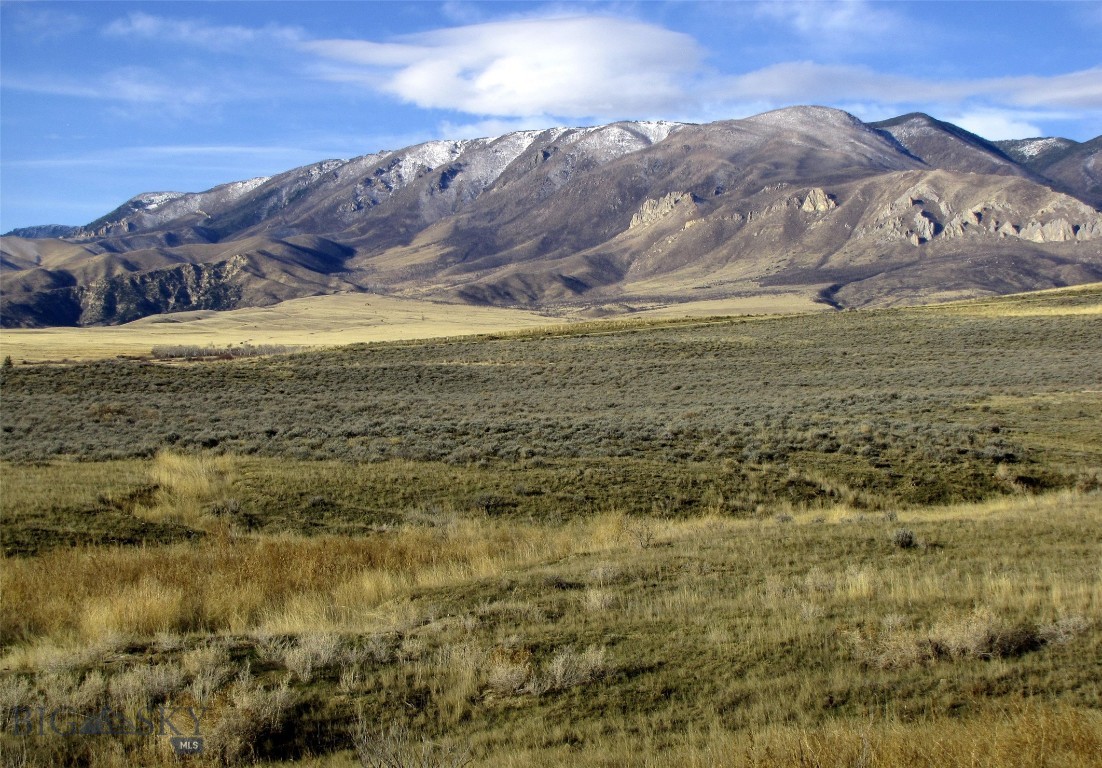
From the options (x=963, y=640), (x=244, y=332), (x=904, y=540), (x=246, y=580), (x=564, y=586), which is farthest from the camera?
(x=244, y=332)

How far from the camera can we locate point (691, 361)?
53.9 m

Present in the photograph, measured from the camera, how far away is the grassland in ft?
19.2

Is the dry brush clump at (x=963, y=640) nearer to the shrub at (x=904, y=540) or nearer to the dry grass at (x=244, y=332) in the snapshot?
the shrub at (x=904, y=540)

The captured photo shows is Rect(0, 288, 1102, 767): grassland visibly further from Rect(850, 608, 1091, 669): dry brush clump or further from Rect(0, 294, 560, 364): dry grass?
Rect(0, 294, 560, 364): dry grass

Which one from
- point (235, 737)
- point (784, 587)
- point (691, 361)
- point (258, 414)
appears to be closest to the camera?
point (235, 737)

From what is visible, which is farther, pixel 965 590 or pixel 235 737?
pixel 965 590

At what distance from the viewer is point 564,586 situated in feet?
32.8

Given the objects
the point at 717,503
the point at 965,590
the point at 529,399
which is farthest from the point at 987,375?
the point at 965,590

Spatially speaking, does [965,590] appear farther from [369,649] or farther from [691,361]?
[691,361]

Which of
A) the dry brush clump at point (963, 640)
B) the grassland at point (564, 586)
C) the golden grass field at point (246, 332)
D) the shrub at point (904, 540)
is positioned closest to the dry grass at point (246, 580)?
the grassland at point (564, 586)

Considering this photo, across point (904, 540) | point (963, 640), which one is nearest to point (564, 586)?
point (963, 640)

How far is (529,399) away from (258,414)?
12245 mm

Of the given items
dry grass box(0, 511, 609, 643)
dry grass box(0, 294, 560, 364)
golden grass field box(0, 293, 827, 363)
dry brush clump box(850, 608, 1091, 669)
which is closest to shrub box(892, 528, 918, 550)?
dry brush clump box(850, 608, 1091, 669)

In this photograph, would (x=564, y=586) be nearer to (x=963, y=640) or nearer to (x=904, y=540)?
(x=963, y=640)
